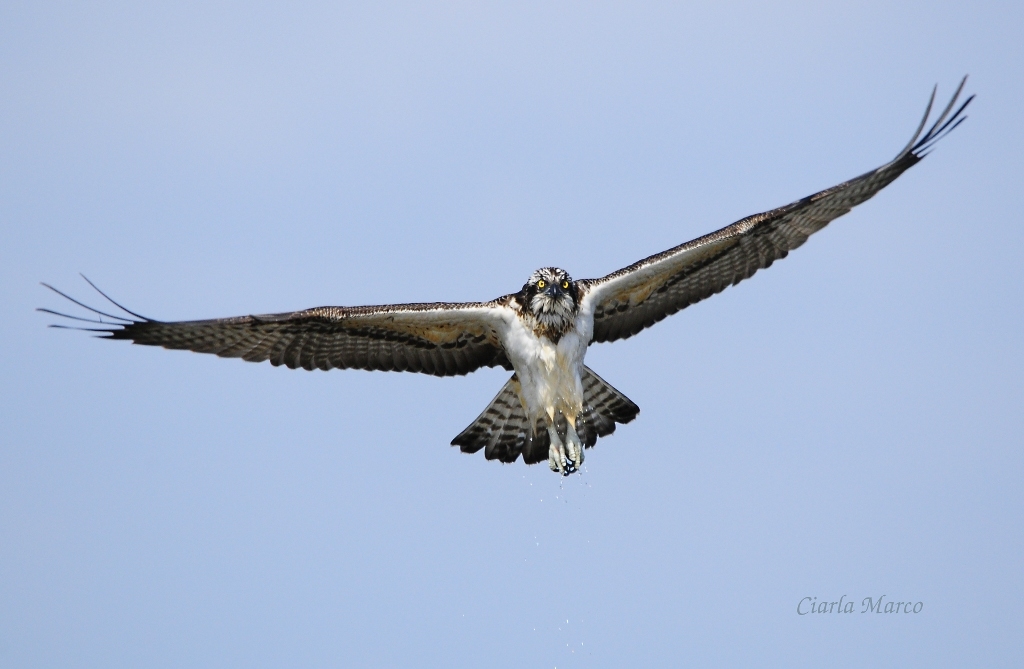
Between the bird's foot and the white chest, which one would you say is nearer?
the white chest

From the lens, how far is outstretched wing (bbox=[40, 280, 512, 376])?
15.3 m

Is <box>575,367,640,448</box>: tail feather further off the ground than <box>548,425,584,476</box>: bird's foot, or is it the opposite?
<box>575,367,640,448</box>: tail feather

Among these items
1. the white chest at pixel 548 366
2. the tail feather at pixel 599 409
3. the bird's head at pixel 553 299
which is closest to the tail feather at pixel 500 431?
the white chest at pixel 548 366

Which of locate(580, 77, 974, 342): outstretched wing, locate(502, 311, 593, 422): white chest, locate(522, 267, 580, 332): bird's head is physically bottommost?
locate(502, 311, 593, 422): white chest

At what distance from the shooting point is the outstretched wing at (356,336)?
15.3 m

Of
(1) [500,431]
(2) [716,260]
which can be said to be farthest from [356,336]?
(2) [716,260]

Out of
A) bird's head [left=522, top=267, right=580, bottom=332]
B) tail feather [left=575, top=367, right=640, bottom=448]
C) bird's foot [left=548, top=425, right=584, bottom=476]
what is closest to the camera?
bird's head [left=522, top=267, right=580, bottom=332]

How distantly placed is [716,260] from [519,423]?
8.20 ft

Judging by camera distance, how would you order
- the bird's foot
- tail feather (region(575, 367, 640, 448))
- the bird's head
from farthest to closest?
tail feather (region(575, 367, 640, 448)), the bird's foot, the bird's head

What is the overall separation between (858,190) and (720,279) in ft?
5.17

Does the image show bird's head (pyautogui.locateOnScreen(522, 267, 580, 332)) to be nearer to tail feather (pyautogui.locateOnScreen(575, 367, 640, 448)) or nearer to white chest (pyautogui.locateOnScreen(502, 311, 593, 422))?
white chest (pyautogui.locateOnScreen(502, 311, 593, 422))

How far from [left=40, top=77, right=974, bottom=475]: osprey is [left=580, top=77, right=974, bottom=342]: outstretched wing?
0.01 m

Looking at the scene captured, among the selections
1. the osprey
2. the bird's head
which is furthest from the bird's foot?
the bird's head

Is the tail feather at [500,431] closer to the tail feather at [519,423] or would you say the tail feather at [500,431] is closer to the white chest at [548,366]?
the tail feather at [519,423]
